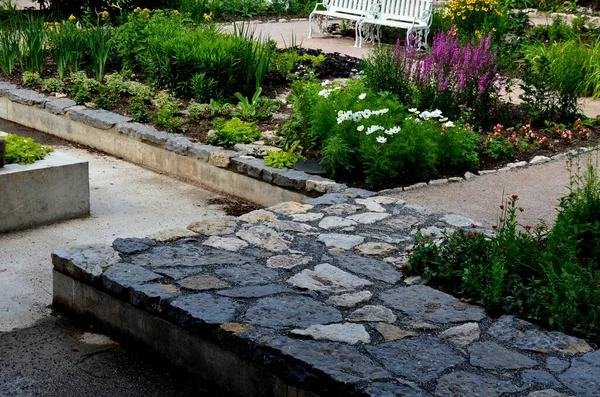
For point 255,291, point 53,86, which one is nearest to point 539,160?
point 255,291

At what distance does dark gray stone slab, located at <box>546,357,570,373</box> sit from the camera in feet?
13.4

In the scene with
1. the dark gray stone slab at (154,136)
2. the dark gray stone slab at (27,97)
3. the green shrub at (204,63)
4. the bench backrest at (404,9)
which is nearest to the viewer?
the dark gray stone slab at (154,136)

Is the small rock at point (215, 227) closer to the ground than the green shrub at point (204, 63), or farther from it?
closer to the ground

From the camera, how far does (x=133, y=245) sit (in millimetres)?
5500

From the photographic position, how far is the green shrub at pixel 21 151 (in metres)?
6.75

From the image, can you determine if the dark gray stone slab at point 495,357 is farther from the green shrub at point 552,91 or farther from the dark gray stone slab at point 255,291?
the green shrub at point 552,91

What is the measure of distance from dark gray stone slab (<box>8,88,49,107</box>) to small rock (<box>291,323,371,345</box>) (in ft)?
20.0

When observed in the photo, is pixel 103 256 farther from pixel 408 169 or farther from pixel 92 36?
pixel 92 36

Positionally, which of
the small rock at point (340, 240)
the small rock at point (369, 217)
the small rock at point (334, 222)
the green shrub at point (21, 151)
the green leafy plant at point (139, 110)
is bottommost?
the small rock at point (340, 240)

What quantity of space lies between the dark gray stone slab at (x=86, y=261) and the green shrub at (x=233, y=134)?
283 centimetres

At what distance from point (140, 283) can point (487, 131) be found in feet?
15.3

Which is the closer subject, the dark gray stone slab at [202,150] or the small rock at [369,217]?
the small rock at [369,217]

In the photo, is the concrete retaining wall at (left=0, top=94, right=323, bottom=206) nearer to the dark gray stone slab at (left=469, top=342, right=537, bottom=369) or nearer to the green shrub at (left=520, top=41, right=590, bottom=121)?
the green shrub at (left=520, top=41, right=590, bottom=121)

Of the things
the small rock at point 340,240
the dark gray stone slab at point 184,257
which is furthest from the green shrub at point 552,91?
the dark gray stone slab at point 184,257
